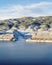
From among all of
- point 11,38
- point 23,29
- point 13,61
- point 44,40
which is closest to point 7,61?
point 13,61

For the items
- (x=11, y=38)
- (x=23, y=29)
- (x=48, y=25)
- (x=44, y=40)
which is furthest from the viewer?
(x=23, y=29)

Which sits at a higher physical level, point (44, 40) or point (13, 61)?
point (44, 40)

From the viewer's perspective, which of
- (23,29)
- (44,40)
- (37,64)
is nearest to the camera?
(37,64)

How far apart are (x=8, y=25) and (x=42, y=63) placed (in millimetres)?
78709

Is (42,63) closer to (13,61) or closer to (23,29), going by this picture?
(13,61)

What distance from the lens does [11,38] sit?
61750 millimetres

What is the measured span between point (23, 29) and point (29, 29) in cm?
518

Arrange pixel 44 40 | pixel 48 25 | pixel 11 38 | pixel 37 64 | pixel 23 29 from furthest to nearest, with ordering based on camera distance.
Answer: pixel 23 29
pixel 48 25
pixel 11 38
pixel 44 40
pixel 37 64

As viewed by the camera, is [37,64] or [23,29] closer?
[37,64]

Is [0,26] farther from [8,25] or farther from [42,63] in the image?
[42,63]

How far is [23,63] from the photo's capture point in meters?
23.8

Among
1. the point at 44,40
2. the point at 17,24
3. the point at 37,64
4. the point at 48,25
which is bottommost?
the point at 37,64

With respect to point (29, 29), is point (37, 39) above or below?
below

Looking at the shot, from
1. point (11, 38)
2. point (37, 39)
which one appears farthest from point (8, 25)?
point (37, 39)
